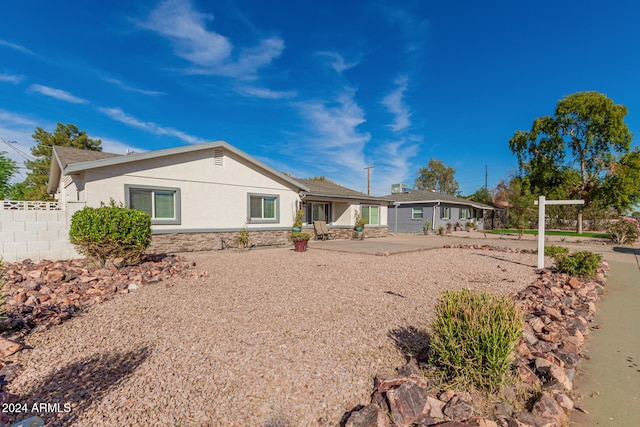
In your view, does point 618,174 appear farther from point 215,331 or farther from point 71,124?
point 71,124

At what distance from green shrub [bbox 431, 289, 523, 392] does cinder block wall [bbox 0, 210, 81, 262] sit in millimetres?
9935

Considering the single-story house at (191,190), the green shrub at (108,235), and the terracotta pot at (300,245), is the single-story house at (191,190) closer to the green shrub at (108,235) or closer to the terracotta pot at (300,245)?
the terracotta pot at (300,245)

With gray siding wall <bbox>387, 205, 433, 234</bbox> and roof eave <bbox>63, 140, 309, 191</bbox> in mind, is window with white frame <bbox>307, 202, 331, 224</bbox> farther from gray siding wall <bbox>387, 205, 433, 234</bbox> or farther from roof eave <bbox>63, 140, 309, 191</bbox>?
gray siding wall <bbox>387, 205, 433, 234</bbox>

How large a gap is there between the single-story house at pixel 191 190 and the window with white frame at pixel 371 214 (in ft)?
17.8

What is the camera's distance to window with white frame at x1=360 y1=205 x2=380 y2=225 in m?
19.1

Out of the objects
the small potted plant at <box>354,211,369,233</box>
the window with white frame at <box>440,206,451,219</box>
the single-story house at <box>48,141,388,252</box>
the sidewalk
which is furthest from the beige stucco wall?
the window with white frame at <box>440,206,451,219</box>

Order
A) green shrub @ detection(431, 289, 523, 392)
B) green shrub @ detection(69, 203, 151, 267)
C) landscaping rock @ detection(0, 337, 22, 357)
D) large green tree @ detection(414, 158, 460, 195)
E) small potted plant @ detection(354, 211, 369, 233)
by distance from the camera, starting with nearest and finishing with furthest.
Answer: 1. green shrub @ detection(431, 289, 523, 392)
2. landscaping rock @ detection(0, 337, 22, 357)
3. green shrub @ detection(69, 203, 151, 267)
4. small potted plant @ detection(354, 211, 369, 233)
5. large green tree @ detection(414, 158, 460, 195)

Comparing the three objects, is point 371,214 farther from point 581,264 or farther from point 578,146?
point 578,146

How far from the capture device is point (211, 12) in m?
10.6

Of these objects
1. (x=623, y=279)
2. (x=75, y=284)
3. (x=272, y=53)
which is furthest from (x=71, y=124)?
(x=623, y=279)

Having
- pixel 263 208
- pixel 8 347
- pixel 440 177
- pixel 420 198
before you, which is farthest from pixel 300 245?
pixel 440 177

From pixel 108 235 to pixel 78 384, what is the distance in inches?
183

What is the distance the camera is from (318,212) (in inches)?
701

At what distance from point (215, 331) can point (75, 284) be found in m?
3.59
